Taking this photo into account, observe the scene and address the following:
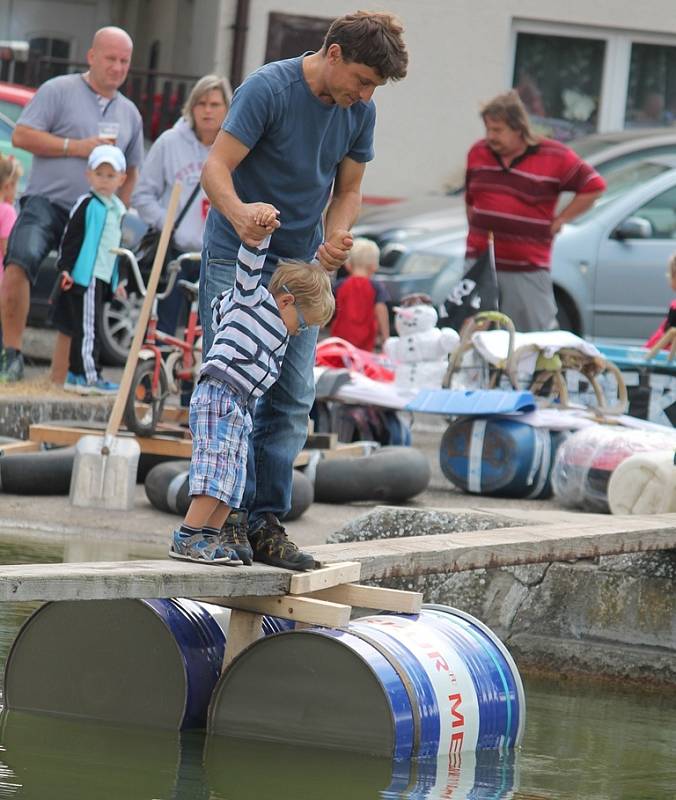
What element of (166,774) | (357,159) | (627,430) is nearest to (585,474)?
(627,430)

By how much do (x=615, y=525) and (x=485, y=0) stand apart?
1399 centimetres

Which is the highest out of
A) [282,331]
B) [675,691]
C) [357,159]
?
[357,159]

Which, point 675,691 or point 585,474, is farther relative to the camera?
point 585,474

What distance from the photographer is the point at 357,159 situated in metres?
5.66

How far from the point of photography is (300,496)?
9141mm

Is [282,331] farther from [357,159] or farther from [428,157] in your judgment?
[428,157]

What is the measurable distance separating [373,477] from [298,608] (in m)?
4.61

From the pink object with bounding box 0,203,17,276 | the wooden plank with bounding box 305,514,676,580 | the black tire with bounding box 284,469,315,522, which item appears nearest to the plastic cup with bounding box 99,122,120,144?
the pink object with bounding box 0,203,17,276

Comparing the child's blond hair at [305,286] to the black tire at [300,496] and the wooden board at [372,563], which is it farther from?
the black tire at [300,496]

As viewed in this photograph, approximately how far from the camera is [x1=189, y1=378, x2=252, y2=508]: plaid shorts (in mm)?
5297

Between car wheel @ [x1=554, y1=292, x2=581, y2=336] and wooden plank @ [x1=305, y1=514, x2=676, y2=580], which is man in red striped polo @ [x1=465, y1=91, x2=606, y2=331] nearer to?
car wheel @ [x1=554, y1=292, x2=581, y2=336]

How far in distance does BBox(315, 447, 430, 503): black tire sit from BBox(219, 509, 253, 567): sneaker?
4413 mm

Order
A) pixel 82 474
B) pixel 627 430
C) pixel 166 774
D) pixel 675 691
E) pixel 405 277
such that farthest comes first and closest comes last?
pixel 405 277, pixel 627 430, pixel 82 474, pixel 675 691, pixel 166 774

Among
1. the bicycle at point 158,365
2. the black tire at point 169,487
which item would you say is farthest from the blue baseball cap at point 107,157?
the black tire at point 169,487
